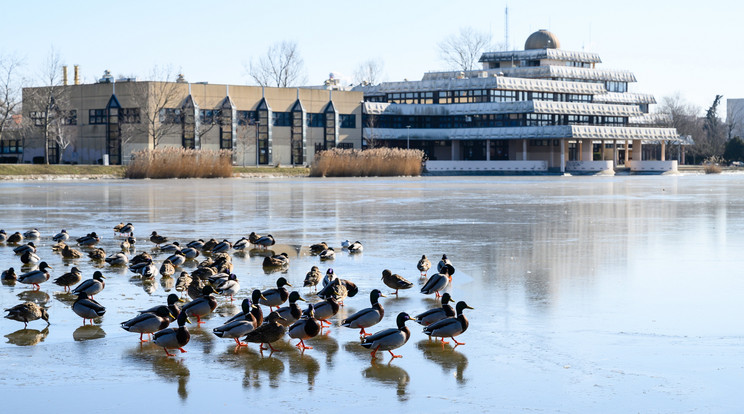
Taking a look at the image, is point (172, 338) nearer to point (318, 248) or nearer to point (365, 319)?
point (365, 319)

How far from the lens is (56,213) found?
3078cm

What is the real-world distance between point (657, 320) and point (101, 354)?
6.44 m

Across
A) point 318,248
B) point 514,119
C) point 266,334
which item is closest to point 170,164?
point 318,248

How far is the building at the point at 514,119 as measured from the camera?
114 metres

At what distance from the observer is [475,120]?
120 metres

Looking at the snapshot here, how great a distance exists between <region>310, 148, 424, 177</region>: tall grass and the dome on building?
5276cm

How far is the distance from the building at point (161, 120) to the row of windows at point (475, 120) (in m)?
14.0

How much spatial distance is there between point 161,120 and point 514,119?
149 ft

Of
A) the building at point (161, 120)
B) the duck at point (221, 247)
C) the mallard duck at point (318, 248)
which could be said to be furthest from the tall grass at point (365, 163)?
the mallard duck at point (318, 248)

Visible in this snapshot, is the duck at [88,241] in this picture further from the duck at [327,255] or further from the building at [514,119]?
the building at [514,119]

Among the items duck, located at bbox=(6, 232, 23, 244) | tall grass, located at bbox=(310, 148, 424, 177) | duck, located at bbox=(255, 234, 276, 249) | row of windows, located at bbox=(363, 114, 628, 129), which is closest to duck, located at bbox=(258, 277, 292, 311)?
duck, located at bbox=(255, 234, 276, 249)

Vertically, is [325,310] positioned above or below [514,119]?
below

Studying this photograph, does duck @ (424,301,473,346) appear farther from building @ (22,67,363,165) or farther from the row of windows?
the row of windows

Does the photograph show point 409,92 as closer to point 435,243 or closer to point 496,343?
point 435,243
